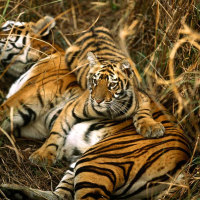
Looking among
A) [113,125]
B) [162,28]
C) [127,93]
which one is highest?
[162,28]

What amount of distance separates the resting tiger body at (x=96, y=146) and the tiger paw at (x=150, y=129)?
0.04 meters

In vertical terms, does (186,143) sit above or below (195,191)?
above

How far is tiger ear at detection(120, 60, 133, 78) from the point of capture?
3246mm

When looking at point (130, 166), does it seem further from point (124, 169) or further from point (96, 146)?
point (96, 146)

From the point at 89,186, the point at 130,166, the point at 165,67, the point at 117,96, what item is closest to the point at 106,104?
the point at 117,96

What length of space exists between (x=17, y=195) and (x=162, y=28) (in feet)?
6.53

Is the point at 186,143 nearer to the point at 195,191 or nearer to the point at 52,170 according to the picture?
the point at 195,191

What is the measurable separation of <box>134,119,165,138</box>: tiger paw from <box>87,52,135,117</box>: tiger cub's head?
210 millimetres

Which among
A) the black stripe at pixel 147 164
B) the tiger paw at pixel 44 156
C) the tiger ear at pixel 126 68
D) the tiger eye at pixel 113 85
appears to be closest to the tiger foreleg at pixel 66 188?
the tiger paw at pixel 44 156

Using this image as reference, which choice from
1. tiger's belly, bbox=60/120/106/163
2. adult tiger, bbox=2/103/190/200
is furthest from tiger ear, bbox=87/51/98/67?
adult tiger, bbox=2/103/190/200

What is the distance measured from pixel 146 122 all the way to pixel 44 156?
861 mm

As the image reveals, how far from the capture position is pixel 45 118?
378 centimetres

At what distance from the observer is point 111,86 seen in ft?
10.4

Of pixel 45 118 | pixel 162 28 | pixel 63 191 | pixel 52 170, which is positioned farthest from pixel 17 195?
pixel 162 28
